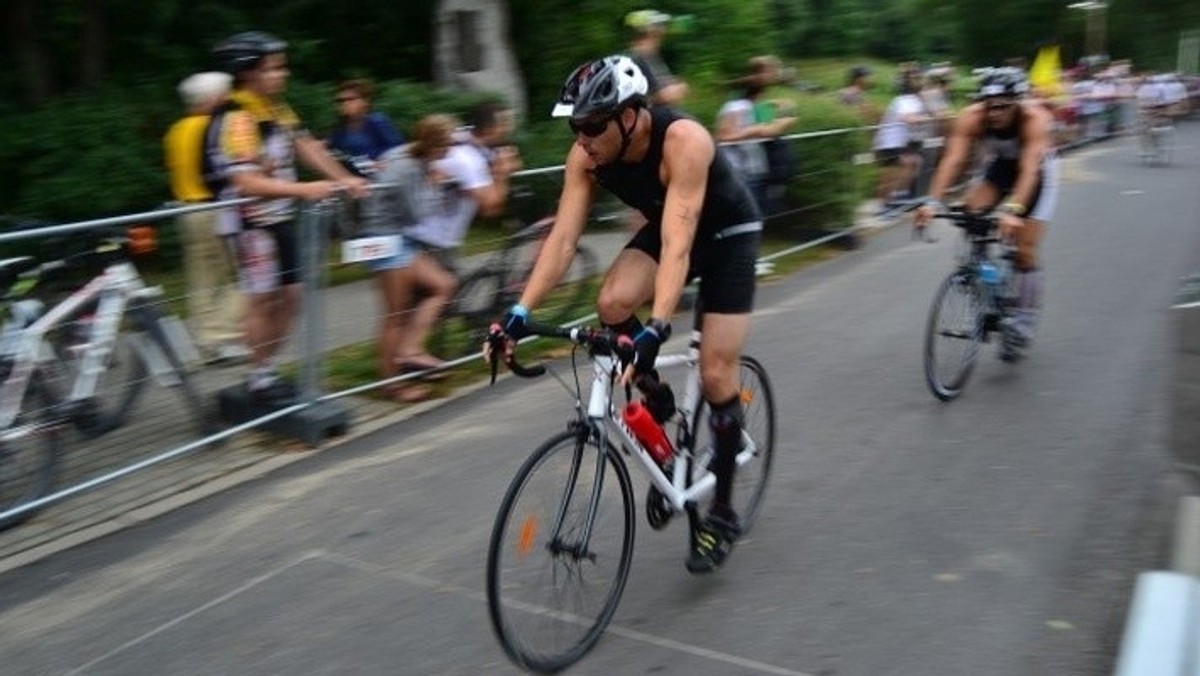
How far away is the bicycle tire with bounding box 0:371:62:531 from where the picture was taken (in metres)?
5.34

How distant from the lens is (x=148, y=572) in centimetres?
516

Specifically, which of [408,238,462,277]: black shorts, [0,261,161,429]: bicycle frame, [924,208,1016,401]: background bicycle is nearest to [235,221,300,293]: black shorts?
[0,261,161,429]: bicycle frame

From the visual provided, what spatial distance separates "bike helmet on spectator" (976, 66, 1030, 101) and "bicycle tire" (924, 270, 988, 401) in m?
1.02

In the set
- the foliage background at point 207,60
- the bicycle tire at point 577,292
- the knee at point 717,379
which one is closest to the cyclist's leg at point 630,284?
the knee at point 717,379

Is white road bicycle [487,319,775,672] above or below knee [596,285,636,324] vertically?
below

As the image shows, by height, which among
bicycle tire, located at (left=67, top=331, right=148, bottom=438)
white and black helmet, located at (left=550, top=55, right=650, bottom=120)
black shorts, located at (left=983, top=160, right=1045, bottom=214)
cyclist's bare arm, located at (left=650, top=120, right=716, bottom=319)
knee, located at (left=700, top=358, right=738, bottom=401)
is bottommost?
bicycle tire, located at (left=67, top=331, right=148, bottom=438)

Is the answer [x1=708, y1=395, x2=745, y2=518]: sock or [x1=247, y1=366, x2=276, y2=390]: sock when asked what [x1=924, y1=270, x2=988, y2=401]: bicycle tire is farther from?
[x1=247, y1=366, x2=276, y2=390]: sock

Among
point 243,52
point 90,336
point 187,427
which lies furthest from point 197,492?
point 243,52

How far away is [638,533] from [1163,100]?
20.6 m

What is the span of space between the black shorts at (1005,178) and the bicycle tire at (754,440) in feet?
9.79

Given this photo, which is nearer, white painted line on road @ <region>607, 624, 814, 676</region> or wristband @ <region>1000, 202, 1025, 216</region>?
white painted line on road @ <region>607, 624, 814, 676</region>

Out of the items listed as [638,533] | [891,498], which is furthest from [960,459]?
[638,533]

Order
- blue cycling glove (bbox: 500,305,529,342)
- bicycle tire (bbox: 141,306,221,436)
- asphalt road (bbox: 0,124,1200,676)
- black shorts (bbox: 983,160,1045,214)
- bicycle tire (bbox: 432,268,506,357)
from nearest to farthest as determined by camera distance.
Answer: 1. blue cycling glove (bbox: 500,305,529,342)
2. asphalt road (bbox: 0,124,1200,676)
3. bicycle tire (bbox: 141,306,221,436)
4. black shorts (bbox: 983,160,1045,214)
5. bicycle tire (bbox: 432,268,506,357)

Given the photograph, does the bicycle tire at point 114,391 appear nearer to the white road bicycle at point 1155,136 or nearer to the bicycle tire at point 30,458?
the bicycle tire at point 30,458
